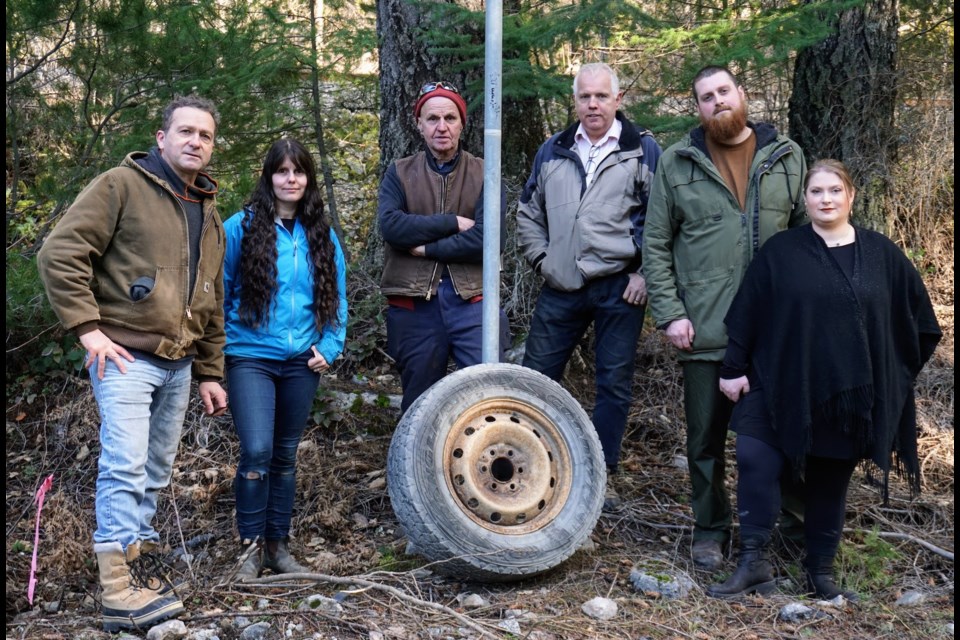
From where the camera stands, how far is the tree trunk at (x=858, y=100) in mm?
6816

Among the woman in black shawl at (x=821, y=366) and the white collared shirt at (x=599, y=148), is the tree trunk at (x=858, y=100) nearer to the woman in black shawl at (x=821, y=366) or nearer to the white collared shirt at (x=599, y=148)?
the white collared shirt at (x=599, y=148)

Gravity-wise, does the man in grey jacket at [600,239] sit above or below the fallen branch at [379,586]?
above

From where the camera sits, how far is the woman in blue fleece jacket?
162 inches

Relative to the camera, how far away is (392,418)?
5.89 m

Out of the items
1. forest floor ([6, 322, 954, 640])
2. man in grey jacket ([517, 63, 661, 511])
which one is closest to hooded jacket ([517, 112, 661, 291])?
man in grey jacket ([517, 63, 661, 511])

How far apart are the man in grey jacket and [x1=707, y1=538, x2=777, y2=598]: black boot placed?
3.00 ft

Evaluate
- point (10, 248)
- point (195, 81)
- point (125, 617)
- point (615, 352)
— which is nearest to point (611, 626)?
point (615, 352)

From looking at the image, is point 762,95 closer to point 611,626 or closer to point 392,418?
point 392,418

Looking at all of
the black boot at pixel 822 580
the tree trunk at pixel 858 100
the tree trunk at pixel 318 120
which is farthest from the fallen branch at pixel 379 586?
the tree trunk at pixel 858 100

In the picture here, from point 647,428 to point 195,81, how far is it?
3877 millimetres

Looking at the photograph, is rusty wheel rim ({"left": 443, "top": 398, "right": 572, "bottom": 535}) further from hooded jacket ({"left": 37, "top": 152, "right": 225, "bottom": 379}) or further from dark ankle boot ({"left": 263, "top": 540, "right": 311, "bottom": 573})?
hooded jacket ({"left": 37, "top": 152, "right": 225, "bottom": 379})

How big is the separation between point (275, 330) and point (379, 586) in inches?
48.1

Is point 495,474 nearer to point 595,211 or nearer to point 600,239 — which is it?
point 600,239

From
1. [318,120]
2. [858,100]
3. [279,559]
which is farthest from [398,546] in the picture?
[858,100]
